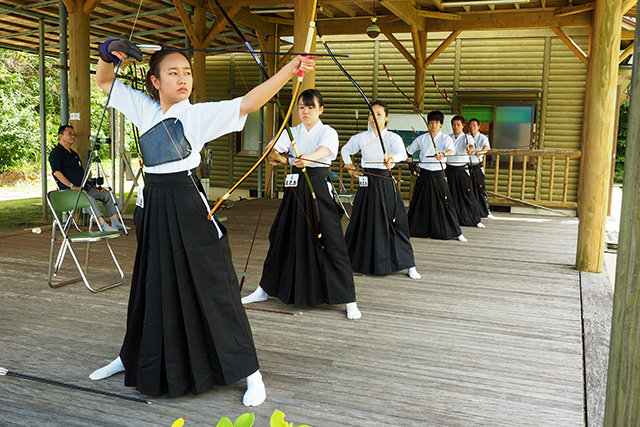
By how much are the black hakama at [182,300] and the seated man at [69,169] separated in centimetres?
343

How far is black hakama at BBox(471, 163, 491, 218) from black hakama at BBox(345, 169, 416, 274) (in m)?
3.19

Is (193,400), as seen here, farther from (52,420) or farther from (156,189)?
(156,189)

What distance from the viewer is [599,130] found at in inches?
161

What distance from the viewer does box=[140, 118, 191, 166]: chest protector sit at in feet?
6.30

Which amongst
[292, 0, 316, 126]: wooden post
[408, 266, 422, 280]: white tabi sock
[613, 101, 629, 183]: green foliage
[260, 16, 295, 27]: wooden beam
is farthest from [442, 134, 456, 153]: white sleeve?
[613, 101, 629, 183]: green foliage

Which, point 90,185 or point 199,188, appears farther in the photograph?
point 90,185

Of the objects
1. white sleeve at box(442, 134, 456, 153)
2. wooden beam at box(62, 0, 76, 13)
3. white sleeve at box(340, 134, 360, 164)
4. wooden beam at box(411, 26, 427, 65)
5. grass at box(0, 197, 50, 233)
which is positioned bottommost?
grass at box(0, 197, 50, 233)

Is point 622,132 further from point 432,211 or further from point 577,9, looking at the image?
point 432,211

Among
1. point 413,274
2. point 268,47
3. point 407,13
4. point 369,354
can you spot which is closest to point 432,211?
point 413,274

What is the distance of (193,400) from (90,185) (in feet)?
12.0

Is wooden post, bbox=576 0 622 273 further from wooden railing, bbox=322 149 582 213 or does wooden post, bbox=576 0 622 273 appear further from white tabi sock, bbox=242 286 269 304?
wooden railing, bbox=322 149 582 213

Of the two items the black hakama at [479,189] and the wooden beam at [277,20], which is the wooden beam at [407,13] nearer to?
the wooden beam at [277,20]

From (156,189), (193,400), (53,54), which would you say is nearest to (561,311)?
(193,400)

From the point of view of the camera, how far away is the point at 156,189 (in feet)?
6.50
